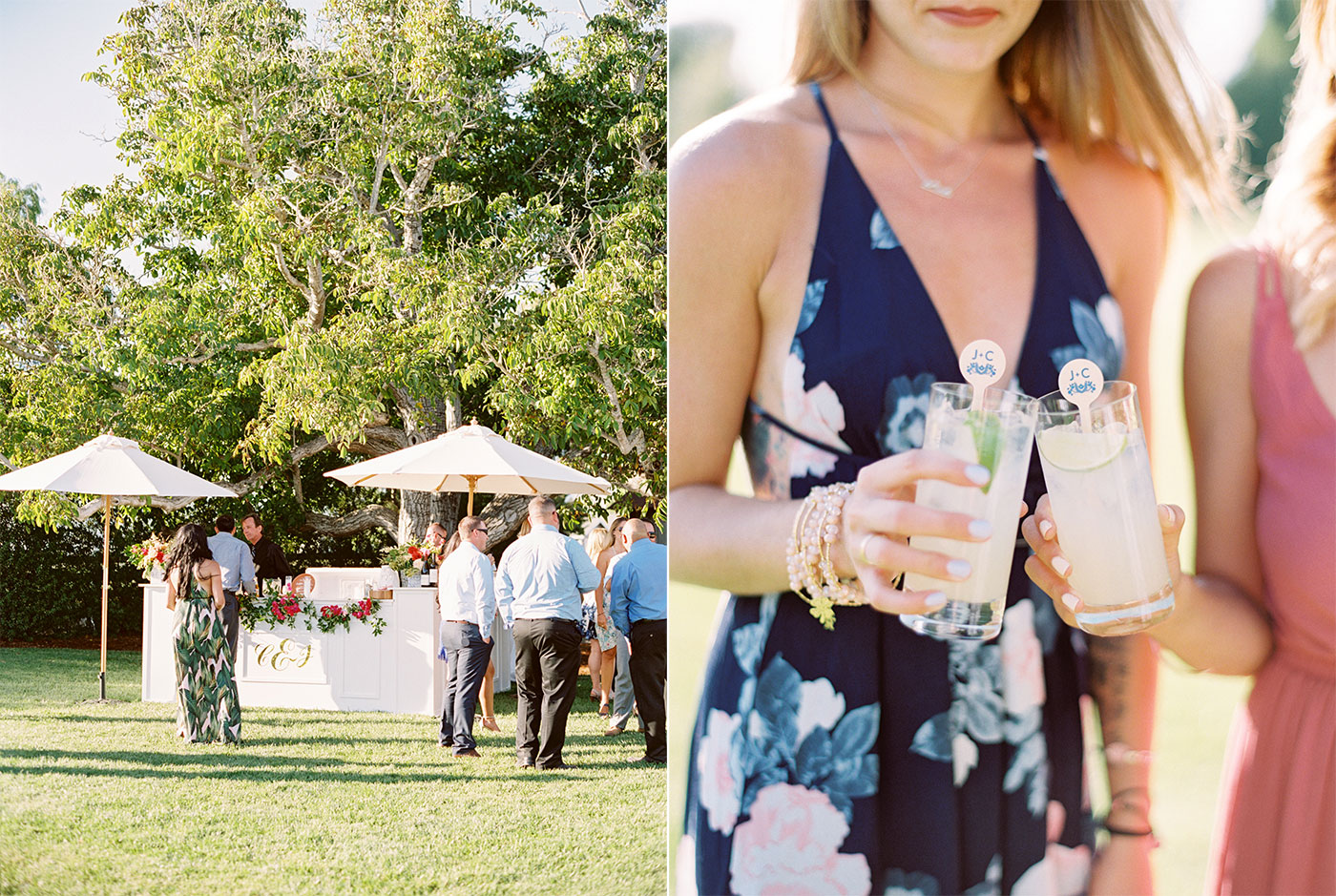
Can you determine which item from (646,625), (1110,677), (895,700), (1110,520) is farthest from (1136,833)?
(646,625)

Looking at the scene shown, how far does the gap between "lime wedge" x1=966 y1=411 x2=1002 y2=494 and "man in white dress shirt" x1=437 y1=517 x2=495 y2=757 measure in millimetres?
5267

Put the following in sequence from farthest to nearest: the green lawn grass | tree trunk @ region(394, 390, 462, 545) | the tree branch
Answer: the tree branch < tree trunk @ region(394, 390, 462, 545) < the green lawn grass

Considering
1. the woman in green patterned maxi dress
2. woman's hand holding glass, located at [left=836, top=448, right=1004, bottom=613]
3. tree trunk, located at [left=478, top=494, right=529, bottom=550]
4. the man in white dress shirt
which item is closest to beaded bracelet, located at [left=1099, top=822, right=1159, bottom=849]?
woman's hand holding glass, located at [left=836, top=448, right=1004, bottom=613]

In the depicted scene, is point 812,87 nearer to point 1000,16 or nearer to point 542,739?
point 1000,16

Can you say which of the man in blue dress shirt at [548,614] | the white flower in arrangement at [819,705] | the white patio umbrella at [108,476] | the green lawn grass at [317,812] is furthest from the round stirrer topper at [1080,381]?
the white patio umbrella at [108,476]

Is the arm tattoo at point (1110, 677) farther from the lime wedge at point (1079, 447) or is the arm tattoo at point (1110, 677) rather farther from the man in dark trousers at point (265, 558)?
the man in dark trousers at point (265, 558)

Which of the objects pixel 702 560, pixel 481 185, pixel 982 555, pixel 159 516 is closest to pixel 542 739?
pixel 702 560

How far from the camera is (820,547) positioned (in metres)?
1.81

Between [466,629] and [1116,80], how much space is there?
17.4 feet

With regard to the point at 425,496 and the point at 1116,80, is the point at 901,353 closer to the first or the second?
the point at 1116,80

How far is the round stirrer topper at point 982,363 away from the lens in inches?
80.0

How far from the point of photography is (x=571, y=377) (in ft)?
30.0

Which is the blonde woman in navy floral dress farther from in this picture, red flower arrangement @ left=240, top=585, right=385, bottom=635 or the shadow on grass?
red flower arrangement @ left=240, top=585, right=385, bottom=635

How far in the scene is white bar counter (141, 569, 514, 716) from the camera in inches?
317
